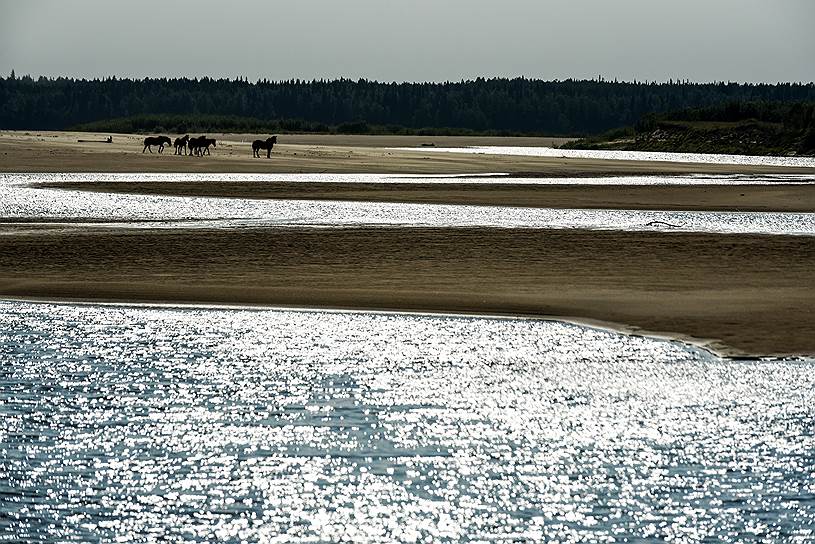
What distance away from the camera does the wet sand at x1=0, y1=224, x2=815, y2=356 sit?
21.3 metres

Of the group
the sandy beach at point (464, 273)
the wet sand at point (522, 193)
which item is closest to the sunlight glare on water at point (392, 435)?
the sandy beach at point (464, 273)

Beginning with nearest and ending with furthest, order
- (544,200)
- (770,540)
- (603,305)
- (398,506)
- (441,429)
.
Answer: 1. (770,540)
2. (398,506)
3. (441,429)
4. (603,305)
5. (544,200)

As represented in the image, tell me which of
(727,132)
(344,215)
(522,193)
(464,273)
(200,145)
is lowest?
(464,273)

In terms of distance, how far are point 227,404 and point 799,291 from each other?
11803 mm

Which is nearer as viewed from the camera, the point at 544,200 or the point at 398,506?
the point at 398,506

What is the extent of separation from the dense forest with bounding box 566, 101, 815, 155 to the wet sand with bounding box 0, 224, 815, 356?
5996 centimetres

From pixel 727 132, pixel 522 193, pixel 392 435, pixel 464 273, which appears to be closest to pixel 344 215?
pixel 522 193

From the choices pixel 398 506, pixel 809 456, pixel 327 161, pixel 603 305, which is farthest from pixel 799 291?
pixel 327 161

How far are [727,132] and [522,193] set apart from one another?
186 feet

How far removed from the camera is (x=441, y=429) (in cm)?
1429

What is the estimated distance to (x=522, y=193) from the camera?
45.4 meters

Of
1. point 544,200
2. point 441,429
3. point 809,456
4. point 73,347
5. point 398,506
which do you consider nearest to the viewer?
point 398,506

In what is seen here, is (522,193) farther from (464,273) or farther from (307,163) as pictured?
(464,273)

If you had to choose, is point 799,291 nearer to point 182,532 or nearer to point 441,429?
point 441,429
